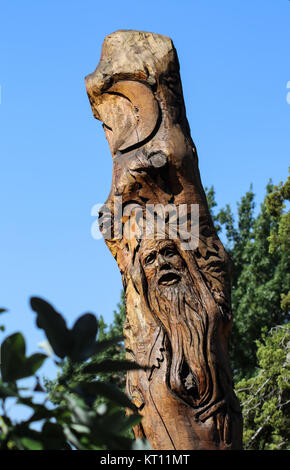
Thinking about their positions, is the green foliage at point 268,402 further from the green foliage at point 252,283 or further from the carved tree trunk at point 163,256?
the carved tree trunk at point 163,256

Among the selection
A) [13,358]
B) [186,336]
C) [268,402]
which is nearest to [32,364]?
[13,358]

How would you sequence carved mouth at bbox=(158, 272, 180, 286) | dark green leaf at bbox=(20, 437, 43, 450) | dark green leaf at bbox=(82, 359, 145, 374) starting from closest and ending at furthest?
1. dark green leaf at bbox=(20, 437, 43, 450)
2. dark green leaf at bbox=(82, 359, 145, 374)
3. carved mouth at bbox=(158, 272, 180, 286)

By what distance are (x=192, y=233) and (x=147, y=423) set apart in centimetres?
91

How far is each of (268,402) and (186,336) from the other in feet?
22.6

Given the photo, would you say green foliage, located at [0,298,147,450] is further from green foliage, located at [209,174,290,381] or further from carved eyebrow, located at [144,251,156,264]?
green foliage, located at [209,174,290,381]

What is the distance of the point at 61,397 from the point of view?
93 centimetres

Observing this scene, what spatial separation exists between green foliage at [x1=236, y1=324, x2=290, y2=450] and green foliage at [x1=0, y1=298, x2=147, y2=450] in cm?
823

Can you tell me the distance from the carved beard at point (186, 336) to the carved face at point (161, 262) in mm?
24

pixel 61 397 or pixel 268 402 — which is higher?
pixel 268 402

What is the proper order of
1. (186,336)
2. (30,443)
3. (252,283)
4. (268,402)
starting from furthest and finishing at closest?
(252,283) < (268,402) < (186,336) < (30,443)

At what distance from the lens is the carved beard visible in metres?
2.56

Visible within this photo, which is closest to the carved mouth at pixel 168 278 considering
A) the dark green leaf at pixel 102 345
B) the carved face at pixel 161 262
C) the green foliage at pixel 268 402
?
the carved face at pixel 161 262

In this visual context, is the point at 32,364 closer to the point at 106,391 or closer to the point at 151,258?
the point at 106,391

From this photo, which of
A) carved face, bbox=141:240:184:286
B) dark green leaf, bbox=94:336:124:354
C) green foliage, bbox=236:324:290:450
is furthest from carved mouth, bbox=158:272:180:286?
green foliage, bbox=236:324:290:450
